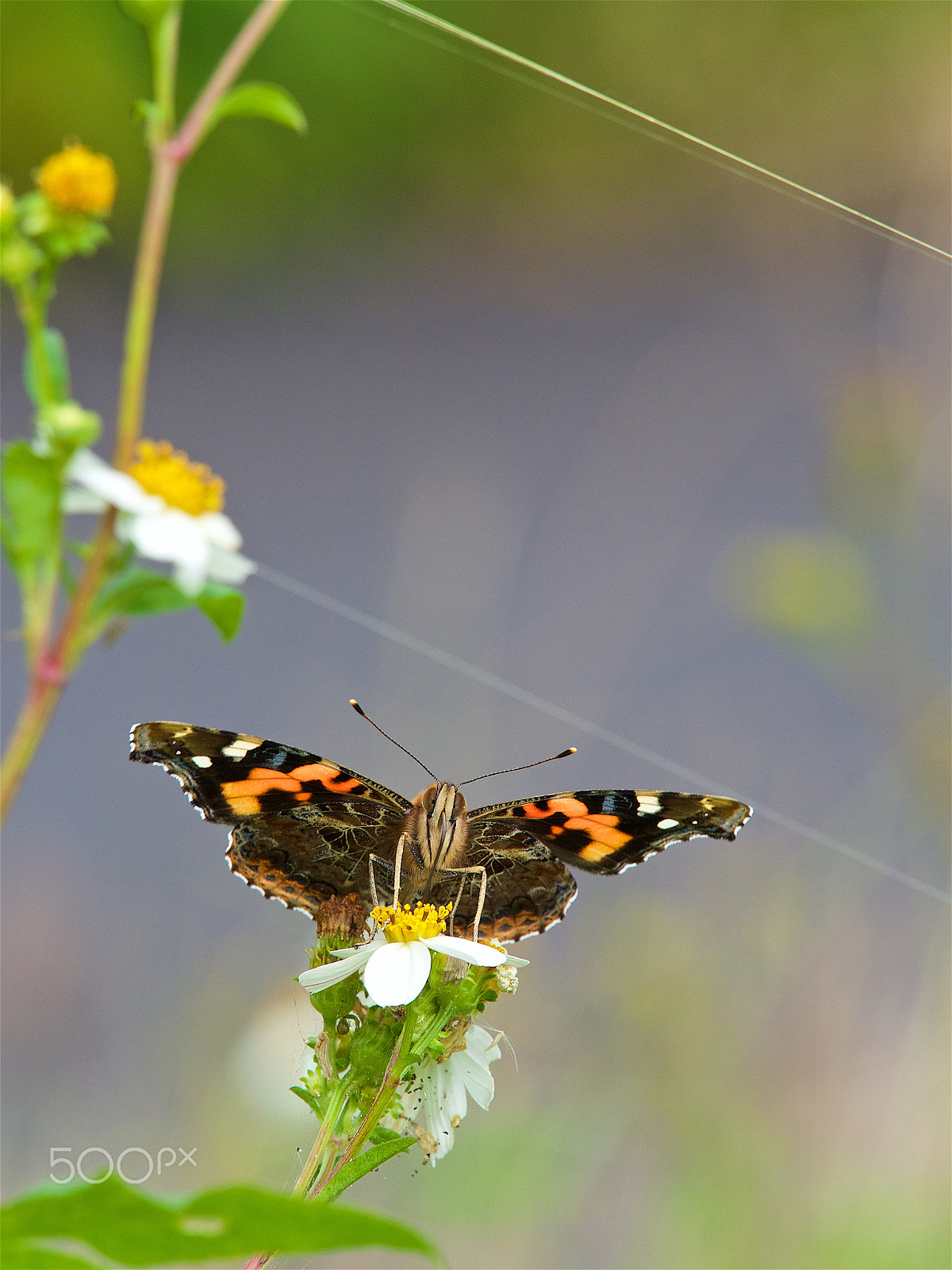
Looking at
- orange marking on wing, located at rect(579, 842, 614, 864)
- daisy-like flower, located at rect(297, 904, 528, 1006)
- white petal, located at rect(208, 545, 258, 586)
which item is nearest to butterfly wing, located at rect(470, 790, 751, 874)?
orange marking on wing, located at rect(579, 842, 614, 864)

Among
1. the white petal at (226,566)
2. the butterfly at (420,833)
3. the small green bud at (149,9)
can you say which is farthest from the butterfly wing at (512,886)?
the small green bud at (149,9)

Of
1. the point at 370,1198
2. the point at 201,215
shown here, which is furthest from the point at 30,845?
the point at 201,215

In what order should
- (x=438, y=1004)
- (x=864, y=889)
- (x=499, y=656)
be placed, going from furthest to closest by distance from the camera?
1. (x=499, y=656)
2. (x=864, y=889)
3. (x=438, y=1004)

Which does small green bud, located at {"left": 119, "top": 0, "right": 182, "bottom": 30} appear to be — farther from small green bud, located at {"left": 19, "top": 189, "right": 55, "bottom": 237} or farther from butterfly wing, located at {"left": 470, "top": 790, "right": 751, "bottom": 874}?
butterfly wing, located at {"left": 470, "top": 790, "right": 751, "bottom": 874}

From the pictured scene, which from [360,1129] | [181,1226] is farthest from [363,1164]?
[181,1226]

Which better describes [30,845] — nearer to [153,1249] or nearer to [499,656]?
[499,656]

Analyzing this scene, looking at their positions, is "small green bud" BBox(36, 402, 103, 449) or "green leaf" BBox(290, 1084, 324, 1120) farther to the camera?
"green leaf" BBox(290, 1084, 324, 1120)

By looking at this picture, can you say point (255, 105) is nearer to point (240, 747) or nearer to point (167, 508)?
point (167, 508)
